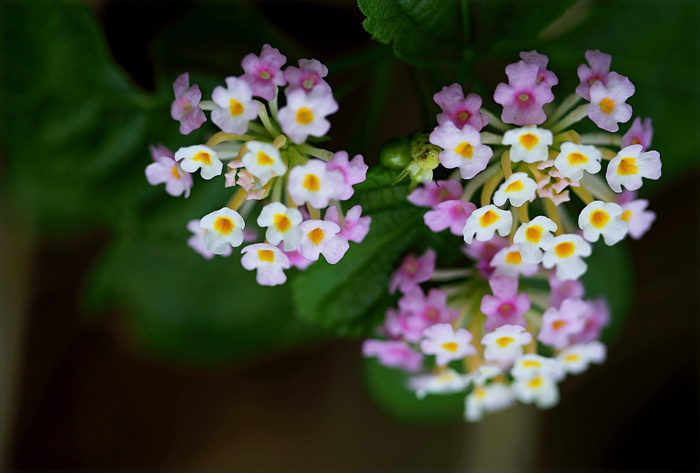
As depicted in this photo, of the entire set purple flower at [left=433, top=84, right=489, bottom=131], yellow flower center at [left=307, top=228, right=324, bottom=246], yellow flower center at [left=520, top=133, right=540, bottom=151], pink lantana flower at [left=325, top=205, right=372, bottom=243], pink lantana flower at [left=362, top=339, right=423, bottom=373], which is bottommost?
pink lantana flower at [left=362, top=339, right=423, bottom=373]

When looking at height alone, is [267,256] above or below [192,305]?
below

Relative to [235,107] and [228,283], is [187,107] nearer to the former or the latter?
[235,107]

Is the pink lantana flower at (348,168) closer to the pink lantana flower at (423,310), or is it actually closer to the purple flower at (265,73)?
the purple flower at (265,73)

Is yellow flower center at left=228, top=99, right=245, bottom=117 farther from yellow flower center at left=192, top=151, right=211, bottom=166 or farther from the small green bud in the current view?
the small green bud

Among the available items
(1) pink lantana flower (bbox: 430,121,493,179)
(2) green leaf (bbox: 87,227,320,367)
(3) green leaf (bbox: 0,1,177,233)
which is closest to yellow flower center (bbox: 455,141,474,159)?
(1) pink lantana flower (bbox: 430,121,493,179)

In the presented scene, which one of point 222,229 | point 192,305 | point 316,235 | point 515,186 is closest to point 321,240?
point 316,235

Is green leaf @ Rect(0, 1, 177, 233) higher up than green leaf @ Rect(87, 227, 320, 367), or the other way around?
green leaf @ Rect(0, 1, 177, 233)
